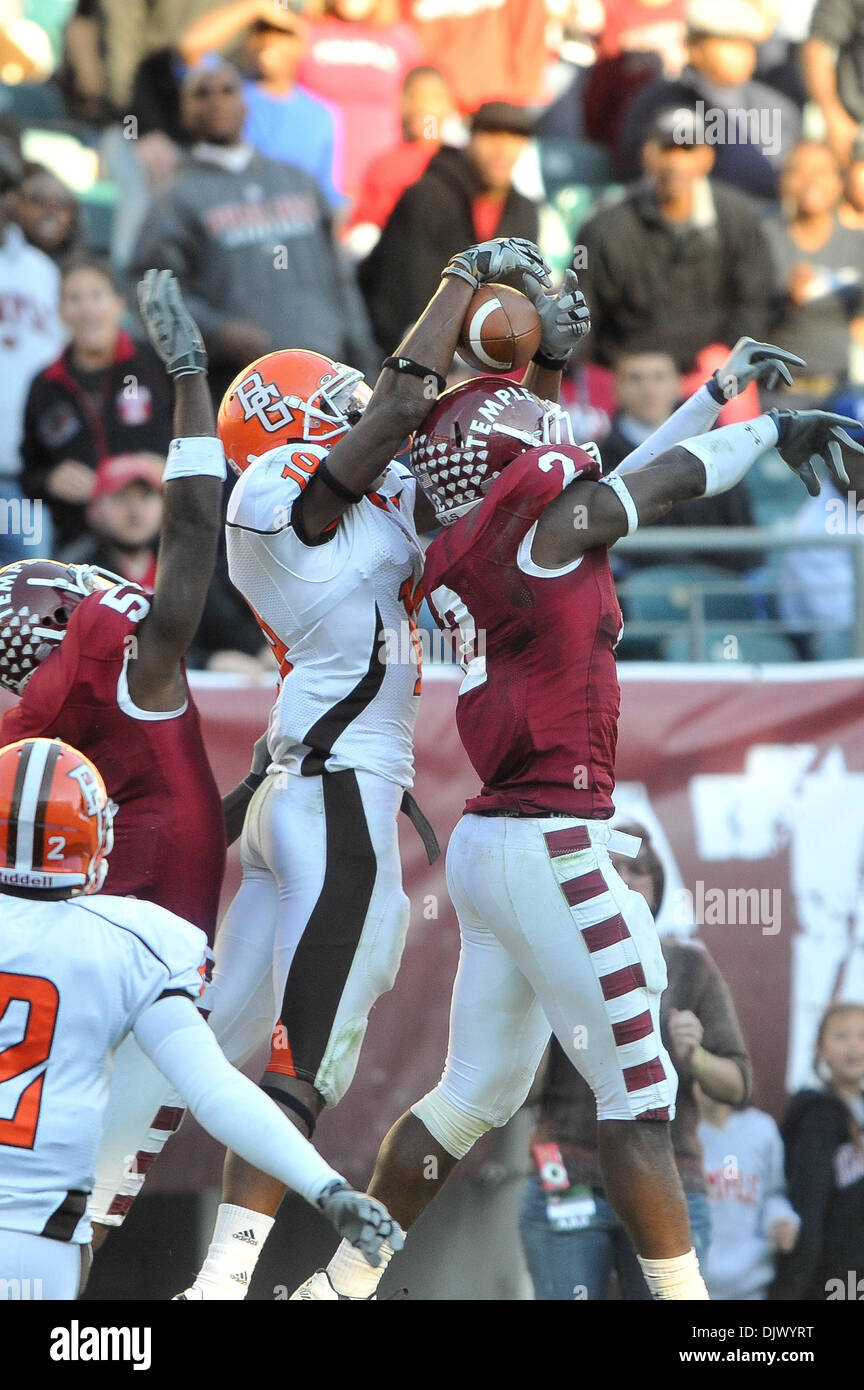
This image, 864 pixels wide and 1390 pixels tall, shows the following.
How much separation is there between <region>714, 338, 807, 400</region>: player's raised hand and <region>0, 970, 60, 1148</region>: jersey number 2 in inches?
85.3

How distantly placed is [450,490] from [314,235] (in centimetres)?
326

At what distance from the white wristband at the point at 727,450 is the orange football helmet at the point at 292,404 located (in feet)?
2.79

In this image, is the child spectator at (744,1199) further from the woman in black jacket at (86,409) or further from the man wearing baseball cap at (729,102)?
the man wearing baseball cap at (729,102)

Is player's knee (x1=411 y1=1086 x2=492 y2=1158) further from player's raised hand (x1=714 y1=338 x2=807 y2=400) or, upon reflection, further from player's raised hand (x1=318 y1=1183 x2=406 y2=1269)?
player's raised hand (x1=714 y1=338 x2=807 y2=400)

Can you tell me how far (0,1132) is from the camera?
3.05 meters

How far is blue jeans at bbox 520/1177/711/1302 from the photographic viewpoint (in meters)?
5.09

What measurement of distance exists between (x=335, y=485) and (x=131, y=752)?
76 centimetres

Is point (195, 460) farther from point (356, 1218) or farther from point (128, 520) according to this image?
point (128, 520)

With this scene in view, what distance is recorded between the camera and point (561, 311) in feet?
13.7

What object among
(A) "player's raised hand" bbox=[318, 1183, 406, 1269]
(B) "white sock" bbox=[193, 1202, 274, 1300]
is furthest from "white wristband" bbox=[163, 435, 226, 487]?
(A) "player's raised hand" bbox=[318, 1183, 406, 1269]

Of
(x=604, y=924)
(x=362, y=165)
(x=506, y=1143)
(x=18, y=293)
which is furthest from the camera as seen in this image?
(x=362, y=165)

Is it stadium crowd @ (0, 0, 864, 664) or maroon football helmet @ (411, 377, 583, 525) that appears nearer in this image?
maroon football helmet @ (411, 377, 583, 525)
